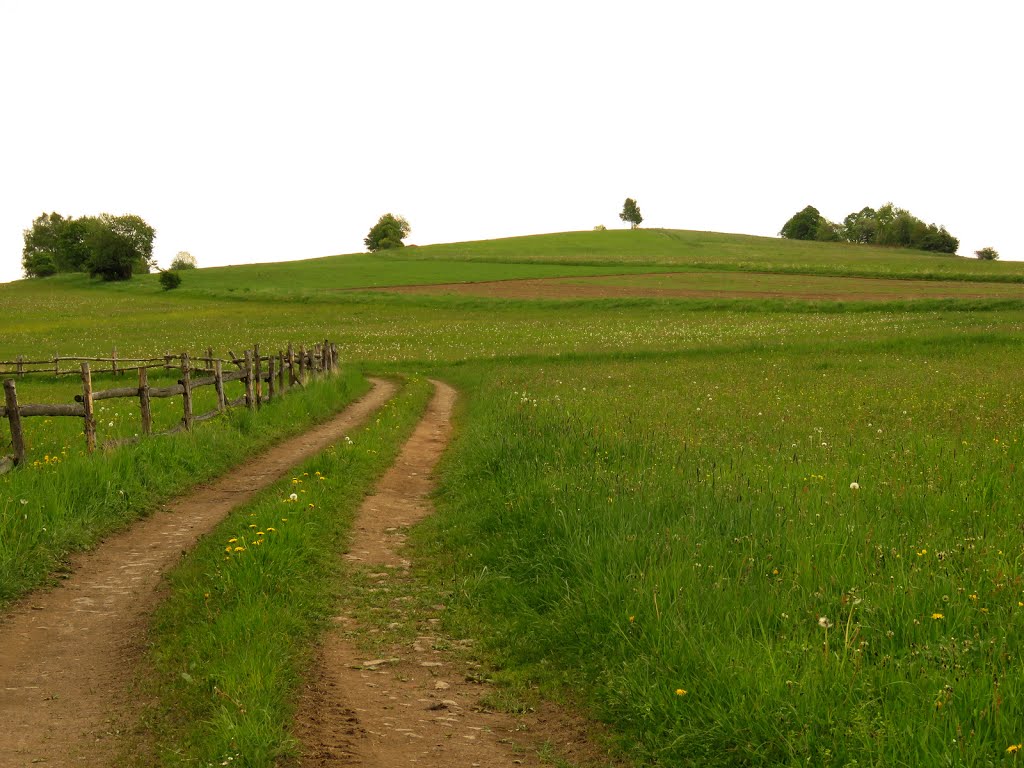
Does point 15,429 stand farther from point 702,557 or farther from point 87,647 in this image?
point 702,557

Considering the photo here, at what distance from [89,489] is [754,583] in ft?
28.3

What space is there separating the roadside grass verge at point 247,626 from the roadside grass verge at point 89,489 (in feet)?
4.74

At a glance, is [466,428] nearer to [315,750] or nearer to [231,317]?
[315,750]

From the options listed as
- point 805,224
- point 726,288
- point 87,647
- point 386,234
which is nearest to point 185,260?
point 386,234

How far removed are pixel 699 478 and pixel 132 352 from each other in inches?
1678

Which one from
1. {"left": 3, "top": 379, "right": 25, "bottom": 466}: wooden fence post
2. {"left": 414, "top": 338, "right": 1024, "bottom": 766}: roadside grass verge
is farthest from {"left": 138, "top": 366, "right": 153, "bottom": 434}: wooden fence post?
{"left": 414, "top": 338, "right": 1024, "bottom": 766}: roadside grass verge

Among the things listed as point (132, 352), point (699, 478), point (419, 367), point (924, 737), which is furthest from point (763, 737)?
point (132, 352)

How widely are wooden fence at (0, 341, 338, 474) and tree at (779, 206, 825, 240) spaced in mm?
161619

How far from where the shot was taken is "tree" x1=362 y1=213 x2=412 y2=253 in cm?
17500

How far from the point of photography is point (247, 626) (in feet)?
22.1

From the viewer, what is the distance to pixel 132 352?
4562cm

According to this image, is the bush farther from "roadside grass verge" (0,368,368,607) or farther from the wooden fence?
"roadside grass verge" (0,368,368,607)

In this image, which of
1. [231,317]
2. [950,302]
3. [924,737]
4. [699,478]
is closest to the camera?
[924,737]

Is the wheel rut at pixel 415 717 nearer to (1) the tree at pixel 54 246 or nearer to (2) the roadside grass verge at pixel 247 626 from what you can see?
(2) the roadside grass verge at pixel 247 626
